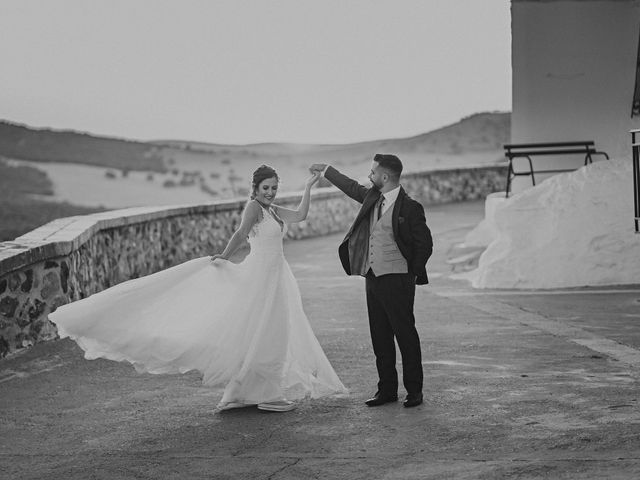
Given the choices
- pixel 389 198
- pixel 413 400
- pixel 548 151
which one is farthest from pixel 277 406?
pixel 548 151

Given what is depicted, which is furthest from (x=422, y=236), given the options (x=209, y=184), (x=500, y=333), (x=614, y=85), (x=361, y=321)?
(x=209, y=184)

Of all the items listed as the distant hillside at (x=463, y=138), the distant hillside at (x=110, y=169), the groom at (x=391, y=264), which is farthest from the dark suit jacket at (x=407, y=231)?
the distant hillside at (x=463, y=138)

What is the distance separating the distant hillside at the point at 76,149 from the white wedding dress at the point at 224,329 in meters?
35.1

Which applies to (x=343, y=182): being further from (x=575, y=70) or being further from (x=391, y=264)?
(x=575, y=70)

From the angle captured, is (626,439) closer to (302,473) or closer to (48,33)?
(302,473)

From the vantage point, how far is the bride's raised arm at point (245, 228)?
736 centimetres

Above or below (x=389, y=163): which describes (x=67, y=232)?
below

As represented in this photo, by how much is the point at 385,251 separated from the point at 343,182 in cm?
61

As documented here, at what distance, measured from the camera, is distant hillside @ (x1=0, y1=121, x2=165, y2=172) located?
42219 mm

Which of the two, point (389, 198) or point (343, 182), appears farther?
point (343, 182)

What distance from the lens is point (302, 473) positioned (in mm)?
5422

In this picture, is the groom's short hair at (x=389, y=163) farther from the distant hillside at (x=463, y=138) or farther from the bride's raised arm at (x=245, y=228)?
the distant hillside at (x=463, y=138)

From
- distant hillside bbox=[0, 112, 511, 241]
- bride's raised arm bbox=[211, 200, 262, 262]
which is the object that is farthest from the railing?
distant hillside bbox=[0, 112, 511, 241]

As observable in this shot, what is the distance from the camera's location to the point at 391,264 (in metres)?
7.16
